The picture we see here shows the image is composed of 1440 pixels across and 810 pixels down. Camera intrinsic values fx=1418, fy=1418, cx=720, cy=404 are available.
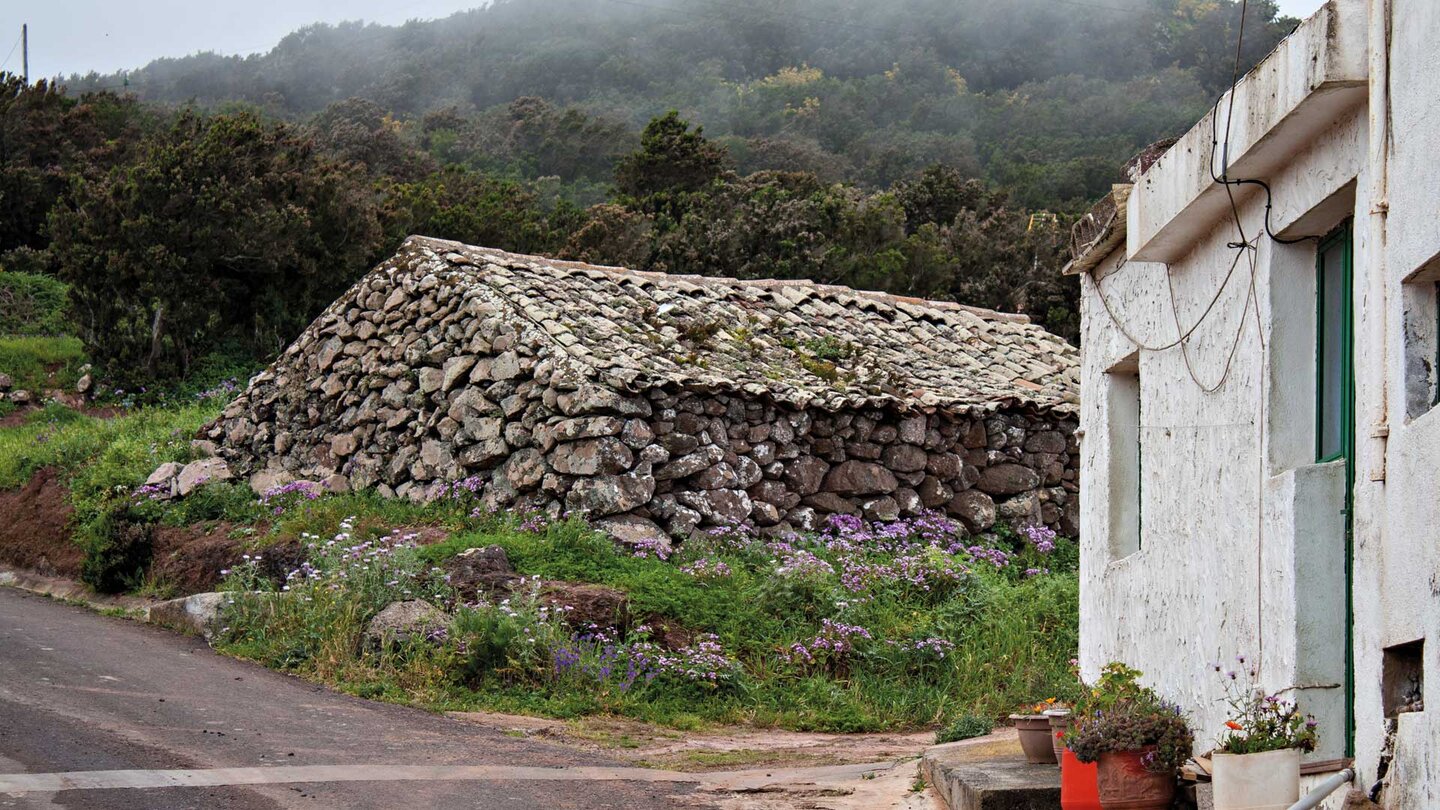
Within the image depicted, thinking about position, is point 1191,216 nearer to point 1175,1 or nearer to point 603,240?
point 603,240

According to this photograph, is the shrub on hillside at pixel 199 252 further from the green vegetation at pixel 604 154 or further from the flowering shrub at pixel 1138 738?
the flowering shrub at pixel 1138 738

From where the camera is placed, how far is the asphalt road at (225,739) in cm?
714

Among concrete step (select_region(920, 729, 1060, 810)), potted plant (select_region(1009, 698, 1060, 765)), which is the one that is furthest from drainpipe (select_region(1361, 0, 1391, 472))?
potted plant (select_region(1009, 698, 1060, 765))

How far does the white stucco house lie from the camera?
476cm

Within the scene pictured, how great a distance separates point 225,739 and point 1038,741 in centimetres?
466

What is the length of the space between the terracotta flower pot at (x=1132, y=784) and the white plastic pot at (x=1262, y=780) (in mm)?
956

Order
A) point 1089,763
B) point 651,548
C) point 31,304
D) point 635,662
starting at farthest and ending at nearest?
point 31,304 → point 651,548 → point 635,662 → point 1089,763

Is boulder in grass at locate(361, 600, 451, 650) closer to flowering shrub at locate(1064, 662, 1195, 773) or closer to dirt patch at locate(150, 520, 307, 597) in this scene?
dirt patch at locate(150, 520, 307, 597)

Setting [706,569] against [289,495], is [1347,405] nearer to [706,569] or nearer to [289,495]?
[706,569]

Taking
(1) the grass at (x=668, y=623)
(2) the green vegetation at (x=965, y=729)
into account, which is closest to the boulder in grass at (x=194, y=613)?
(1) the grass at (x=668, y=623)

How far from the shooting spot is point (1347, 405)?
5.57 metres

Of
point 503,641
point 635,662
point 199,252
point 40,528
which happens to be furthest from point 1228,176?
point 199,252

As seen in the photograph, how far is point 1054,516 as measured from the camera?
1567cm

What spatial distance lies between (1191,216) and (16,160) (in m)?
28.1
